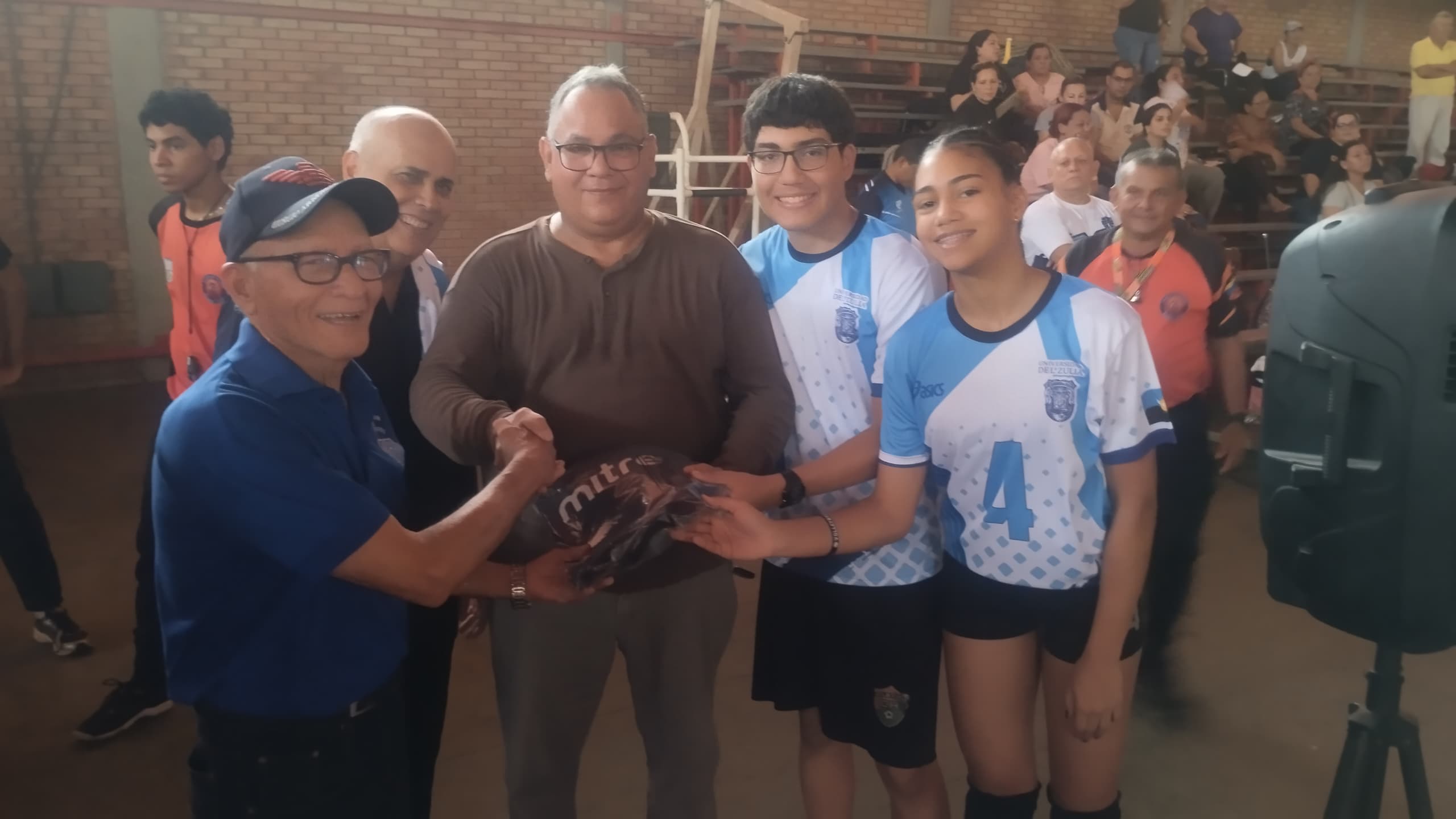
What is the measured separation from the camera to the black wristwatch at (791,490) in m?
1.80

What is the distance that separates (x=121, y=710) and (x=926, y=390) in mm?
2711

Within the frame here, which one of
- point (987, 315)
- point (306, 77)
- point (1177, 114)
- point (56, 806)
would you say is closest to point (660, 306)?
point (987, 315)

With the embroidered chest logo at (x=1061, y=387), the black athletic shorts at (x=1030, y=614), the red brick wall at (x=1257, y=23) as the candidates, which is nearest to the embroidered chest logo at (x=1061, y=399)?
the embroidered chest logo at (x=1061, y=387)

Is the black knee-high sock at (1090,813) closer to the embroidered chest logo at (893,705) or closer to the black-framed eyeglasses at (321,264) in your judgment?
the embroidered chest logo at (893,705)

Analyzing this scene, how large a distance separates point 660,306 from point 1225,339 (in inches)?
82.0

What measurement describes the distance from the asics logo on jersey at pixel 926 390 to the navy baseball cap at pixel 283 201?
0.94 m

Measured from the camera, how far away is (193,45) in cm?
728

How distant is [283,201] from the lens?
133 centimetres

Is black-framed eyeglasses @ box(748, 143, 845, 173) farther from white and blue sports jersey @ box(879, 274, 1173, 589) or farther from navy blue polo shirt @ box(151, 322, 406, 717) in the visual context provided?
navy blue polo shirt @ box(151, 322, 406, 717)

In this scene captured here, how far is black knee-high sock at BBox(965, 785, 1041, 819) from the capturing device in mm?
1782

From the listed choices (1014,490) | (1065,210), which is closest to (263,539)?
(1014,490)

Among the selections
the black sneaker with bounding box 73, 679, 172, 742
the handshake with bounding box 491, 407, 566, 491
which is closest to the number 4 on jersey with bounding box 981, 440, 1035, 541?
the handshake with bounding box 491, 407, 566, 491

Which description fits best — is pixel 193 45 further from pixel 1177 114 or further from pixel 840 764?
pixel 1177 114

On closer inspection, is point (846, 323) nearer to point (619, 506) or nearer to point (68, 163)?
point (619, 506)
